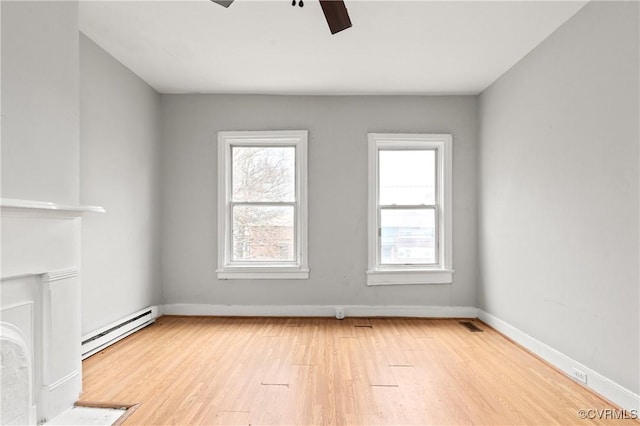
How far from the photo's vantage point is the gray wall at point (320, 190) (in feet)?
14.5

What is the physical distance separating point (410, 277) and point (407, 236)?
496 mm

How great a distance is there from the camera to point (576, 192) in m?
2.71

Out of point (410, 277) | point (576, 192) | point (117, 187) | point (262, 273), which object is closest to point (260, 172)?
point (262, 273)

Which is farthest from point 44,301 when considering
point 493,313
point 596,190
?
point 493,313

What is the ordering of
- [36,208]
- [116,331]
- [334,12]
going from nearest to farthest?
1. [36,208]
2. [334,12]
3. [116,331]

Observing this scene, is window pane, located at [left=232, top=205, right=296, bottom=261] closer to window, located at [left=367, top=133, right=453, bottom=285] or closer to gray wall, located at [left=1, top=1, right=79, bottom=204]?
window, located at [left=367, top=133, right=453, bottom=285]

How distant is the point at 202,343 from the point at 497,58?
383 cm

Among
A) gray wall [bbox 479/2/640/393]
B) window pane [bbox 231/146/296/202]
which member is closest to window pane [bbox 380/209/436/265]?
gray wall [bbox 479/2/640/393]

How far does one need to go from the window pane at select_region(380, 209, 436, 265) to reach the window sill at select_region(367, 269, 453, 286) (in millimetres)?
149

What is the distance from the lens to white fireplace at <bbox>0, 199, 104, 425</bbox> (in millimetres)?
1867

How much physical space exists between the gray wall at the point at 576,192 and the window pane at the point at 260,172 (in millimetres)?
2408

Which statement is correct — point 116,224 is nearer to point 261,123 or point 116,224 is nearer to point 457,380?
point 261,123
